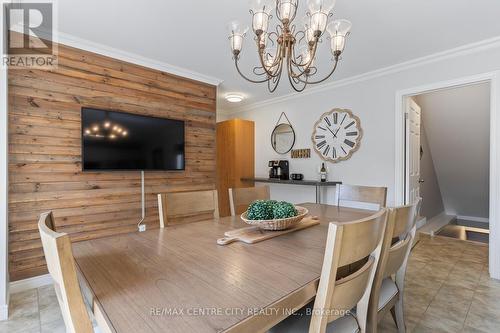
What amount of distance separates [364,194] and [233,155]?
115 inches

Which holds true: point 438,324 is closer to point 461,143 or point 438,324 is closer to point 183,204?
point 183,204

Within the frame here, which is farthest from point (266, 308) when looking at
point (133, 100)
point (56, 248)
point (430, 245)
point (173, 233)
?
point (430, 245)

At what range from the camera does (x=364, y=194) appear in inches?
86.0

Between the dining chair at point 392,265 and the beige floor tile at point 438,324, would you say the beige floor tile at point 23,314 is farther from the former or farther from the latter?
the beige floor tile at point 438,324

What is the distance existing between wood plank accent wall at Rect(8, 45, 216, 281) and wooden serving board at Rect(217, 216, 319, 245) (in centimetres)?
197

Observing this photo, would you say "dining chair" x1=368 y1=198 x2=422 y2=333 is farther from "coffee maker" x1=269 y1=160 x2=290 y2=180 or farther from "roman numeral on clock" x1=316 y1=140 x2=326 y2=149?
"coffee maker" x1=269 y1=160 x2=290 y2=180

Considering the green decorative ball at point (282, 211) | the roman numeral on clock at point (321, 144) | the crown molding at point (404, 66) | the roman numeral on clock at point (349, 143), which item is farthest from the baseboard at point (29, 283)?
the crown molding at point (404, 66)

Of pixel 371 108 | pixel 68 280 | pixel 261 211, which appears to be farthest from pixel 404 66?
pixel 68 280

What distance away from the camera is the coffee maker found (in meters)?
4.34

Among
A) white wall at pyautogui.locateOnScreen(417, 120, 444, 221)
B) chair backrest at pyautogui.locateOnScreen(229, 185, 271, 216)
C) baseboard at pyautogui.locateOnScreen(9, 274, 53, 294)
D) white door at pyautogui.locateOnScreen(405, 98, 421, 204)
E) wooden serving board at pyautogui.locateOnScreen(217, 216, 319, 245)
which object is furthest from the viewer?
white wall at pyautogui.locateOnScreen(417, 120, 444, 221)

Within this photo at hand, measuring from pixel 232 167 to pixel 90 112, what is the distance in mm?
2598

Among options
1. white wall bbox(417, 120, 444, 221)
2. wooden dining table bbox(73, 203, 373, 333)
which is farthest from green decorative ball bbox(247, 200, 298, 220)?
white wall bbox(417, 120, 444, 221)

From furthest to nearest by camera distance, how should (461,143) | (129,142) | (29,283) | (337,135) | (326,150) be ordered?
(461,143), (326,150), (337,135), (129,142), (29,283)

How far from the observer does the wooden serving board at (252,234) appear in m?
1.27
